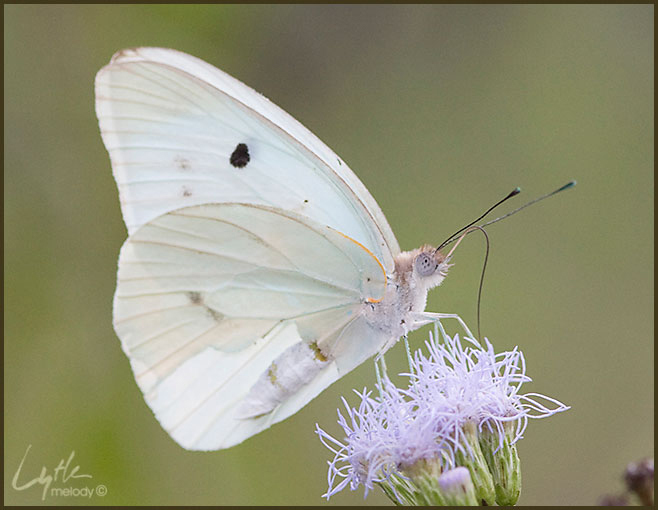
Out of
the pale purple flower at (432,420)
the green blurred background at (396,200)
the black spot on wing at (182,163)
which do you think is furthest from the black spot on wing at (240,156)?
the green blurred background at (396,200)

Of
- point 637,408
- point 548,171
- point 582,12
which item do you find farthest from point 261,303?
point 582,12

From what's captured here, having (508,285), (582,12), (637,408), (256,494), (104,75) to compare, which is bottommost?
(637,408)

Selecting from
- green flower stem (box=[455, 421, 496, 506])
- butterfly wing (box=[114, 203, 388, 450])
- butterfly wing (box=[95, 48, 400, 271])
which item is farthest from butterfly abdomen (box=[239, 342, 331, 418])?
Result: green flower stem (box=[455, 421, 496, 506])

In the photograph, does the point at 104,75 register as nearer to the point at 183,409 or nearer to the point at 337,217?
the point at 337,217

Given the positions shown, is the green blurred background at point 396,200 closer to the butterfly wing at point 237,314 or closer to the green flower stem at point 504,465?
the butterfly wing at point 237,314
